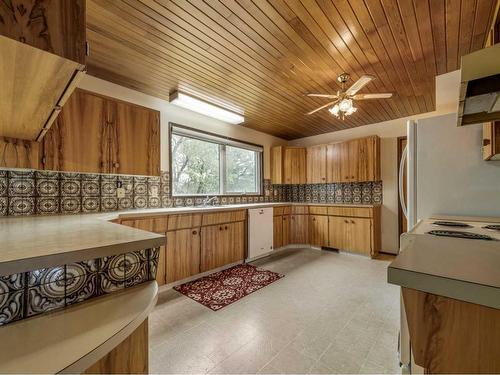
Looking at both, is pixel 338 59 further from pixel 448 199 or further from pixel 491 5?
pixel 448 199

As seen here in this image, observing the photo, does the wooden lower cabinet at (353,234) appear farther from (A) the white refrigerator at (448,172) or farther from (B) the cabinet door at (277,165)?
(A) the white refrigerator at (448,172)

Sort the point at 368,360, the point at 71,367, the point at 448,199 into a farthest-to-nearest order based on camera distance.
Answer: the point at 448,199, the point at 368,360, the point at 71,367

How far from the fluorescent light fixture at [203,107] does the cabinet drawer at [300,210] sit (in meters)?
2.05

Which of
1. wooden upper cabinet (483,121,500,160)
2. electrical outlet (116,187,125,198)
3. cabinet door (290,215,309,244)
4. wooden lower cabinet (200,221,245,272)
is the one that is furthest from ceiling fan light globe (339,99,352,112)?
electrical outlet (116,187,125,198)

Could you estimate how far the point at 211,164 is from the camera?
3814mm

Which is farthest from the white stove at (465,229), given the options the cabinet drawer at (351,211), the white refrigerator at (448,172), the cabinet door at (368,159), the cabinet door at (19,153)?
the cabinet door at (19,153)

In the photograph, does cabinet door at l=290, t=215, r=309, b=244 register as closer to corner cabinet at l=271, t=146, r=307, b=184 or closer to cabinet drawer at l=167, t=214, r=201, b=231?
corner cabinet at l=271, t=146, r=307, b=184

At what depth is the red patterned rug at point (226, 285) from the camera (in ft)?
7.53

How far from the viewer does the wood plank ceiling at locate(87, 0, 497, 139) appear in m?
1.58

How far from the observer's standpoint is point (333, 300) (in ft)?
7.45

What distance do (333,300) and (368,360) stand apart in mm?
806

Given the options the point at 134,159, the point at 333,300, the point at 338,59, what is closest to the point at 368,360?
the point at 333,300

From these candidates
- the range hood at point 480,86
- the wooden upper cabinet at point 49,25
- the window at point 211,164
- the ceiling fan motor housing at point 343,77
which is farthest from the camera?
the window at point 211,164

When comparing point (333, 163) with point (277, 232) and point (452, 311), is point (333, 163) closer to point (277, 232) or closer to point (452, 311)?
point (277, 232)
